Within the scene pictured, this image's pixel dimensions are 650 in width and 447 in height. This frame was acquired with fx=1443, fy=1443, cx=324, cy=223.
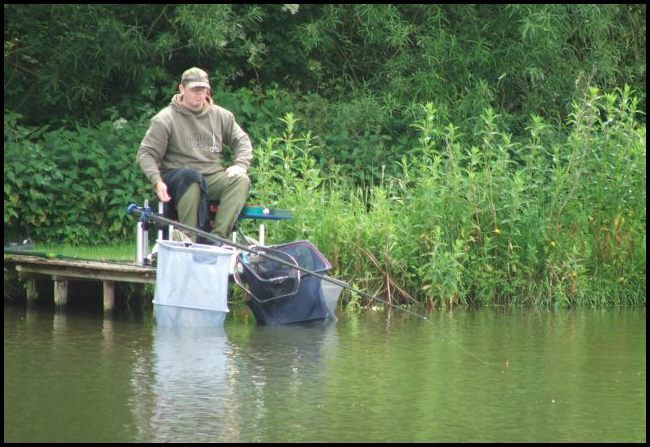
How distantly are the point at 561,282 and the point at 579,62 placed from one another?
4.81 m

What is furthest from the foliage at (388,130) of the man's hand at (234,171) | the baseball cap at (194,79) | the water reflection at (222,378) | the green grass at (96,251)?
the water reflection at (222,378)

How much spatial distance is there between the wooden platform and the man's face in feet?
3.99

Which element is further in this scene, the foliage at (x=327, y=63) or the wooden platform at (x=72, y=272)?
the foliage at (x=327, y=63)

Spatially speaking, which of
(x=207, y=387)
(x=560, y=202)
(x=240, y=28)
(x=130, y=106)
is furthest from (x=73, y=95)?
(x=207, y=387)

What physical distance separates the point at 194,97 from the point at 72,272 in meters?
1.63

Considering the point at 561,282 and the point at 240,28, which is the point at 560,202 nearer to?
the point at 561,282

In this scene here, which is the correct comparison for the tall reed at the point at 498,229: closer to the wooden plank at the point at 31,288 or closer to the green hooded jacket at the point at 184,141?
the green hooded jacket at the point at 184,141

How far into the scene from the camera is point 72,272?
10797 mm

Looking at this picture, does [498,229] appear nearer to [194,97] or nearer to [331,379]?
[194,97]

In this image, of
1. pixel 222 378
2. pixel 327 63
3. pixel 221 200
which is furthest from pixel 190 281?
pixel 327 63

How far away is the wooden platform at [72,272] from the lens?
10.4m

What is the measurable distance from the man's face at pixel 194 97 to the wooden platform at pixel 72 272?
3.99 ft

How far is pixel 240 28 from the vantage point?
14617mm

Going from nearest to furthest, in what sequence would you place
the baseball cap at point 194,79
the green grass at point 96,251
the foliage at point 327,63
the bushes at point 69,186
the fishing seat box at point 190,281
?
the fishing seat box at point 190,281 → the baseball cap at point 194,79 → the green grass at point 96,251 → the bushes at point 69,186 → the foliage at point 327,63
